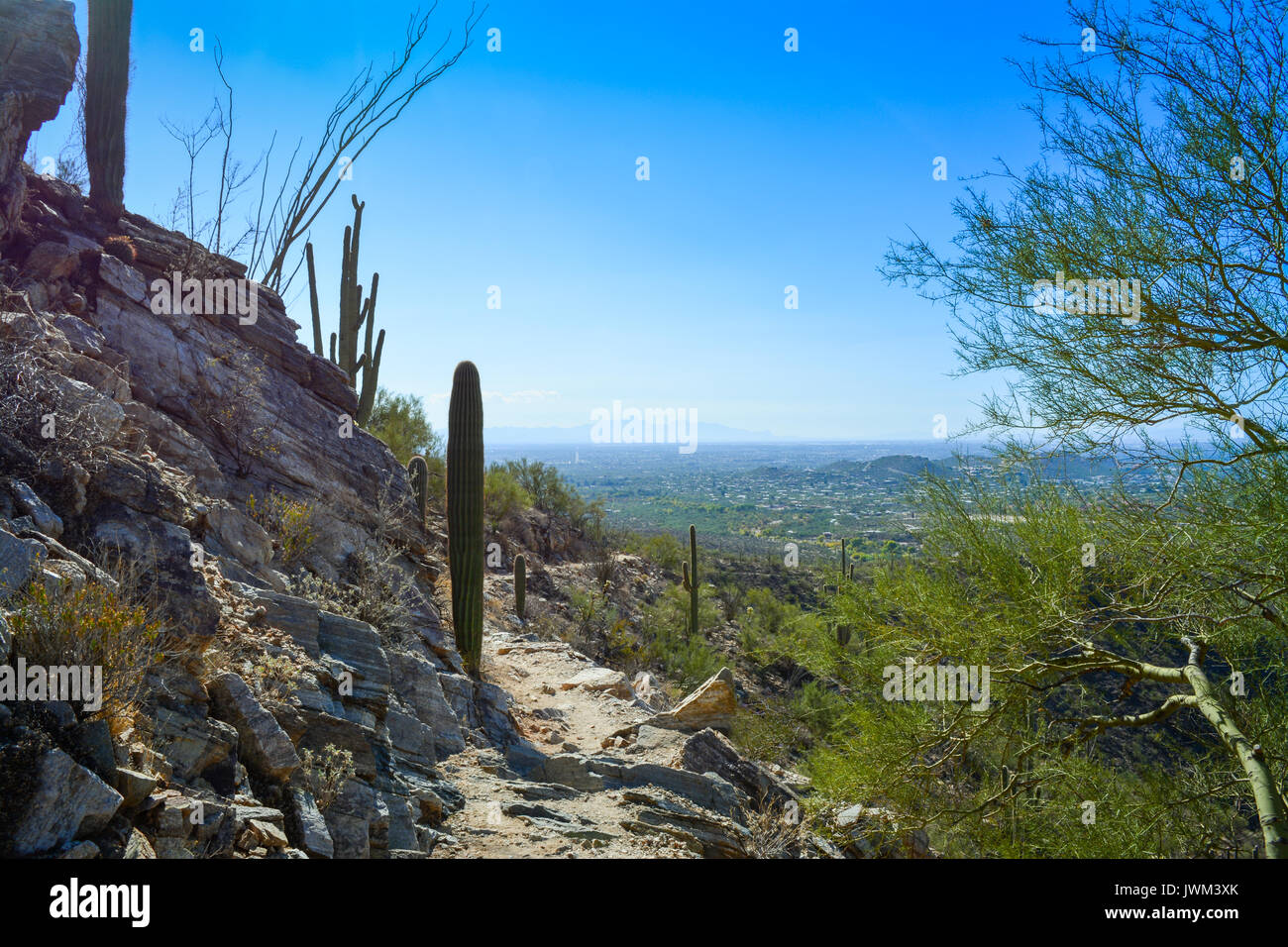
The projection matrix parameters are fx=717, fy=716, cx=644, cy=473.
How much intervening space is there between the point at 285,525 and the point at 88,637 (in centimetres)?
417

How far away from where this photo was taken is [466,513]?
9258 mm

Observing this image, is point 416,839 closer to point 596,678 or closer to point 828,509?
point 596,678

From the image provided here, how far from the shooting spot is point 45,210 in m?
7.51

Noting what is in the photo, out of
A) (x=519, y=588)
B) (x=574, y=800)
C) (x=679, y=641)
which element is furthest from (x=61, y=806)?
(x=679, y=641)

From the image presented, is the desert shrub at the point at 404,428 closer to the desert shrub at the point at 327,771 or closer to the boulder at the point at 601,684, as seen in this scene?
the boulder at the point at 601,684

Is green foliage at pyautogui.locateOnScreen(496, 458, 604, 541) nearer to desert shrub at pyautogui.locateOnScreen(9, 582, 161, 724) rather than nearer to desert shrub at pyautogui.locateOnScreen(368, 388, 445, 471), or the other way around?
desert shrub at pyautogui.locateOnScreen(368, 388, 445, 471)

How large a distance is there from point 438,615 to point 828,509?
3157cm

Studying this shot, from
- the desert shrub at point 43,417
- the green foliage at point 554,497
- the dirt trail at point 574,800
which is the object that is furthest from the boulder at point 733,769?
the green foliage at point 554,497

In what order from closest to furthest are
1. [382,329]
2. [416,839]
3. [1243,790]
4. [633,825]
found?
[416,839] → [633,825] → [1243,790] → [382,329]

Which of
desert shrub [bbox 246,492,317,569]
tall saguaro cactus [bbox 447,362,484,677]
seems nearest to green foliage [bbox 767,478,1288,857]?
tall saguaro cactus [bbox 447,362,484,677]

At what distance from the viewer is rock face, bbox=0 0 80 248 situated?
6.61 meters

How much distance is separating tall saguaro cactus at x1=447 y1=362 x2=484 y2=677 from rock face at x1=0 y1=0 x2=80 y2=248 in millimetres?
4774

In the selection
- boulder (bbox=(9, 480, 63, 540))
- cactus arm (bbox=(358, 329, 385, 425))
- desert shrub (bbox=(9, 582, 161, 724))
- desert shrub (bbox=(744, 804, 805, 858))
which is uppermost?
cactus arm (bbox=(358, 329, 385, 425))
